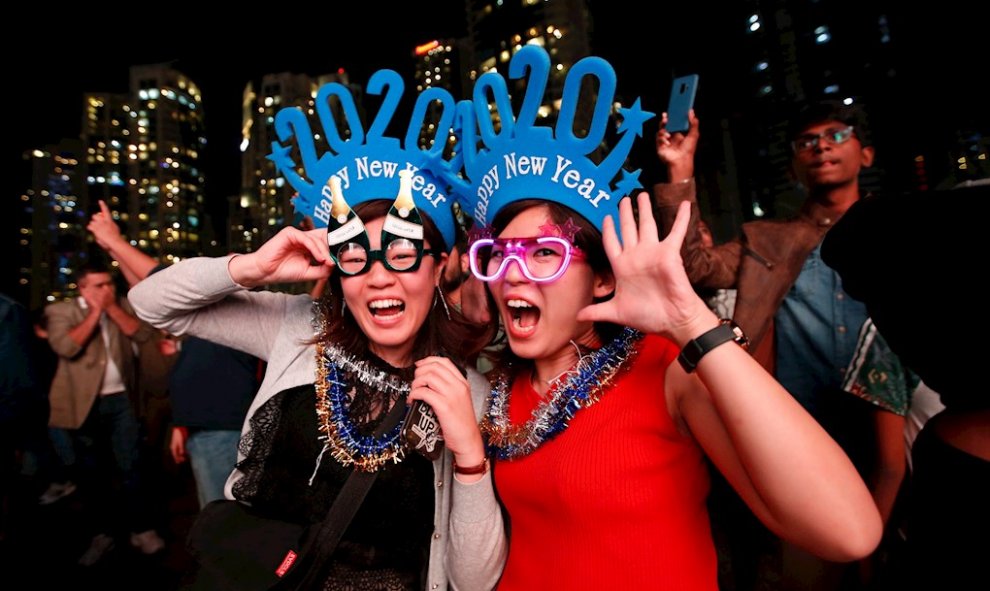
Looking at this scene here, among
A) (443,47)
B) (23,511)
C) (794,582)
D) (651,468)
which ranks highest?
(443,47)

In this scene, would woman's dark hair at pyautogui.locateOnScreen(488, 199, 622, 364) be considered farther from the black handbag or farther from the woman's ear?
the black handbag

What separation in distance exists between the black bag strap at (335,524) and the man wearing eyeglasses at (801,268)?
1.47 m

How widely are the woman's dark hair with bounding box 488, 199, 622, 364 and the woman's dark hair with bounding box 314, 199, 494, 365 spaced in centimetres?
30

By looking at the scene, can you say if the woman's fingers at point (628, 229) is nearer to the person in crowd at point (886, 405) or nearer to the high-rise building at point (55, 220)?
the person in crowd at point (886, 405)

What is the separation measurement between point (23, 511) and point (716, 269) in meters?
5.95

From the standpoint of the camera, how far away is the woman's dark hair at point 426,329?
163 cm

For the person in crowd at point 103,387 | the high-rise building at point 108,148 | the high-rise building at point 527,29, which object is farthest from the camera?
the high-rise building at point 108,148

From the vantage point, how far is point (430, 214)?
1658mm

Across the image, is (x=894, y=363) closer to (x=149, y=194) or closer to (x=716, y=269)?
(x=716, y=269)

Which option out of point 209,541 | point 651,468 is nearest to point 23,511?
point 209,541

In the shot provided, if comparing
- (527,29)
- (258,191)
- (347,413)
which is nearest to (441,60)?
(527,29)

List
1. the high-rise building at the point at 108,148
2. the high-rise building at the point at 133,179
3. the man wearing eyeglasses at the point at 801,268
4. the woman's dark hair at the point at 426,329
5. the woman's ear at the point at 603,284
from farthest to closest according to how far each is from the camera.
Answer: the high-rise building at the point at 108,148, the high-rise building at the point at 133,179, the man wearing eyeglasses at the point at 801,268, the woman's dark hair at the point at 426,329, the woman's ear at the point at 603,284

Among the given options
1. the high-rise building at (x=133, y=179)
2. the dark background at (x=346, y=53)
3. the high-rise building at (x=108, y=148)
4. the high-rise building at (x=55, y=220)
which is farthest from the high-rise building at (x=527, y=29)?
the high-rise building at (x=108, y=148)

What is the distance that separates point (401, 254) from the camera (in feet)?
5.05
